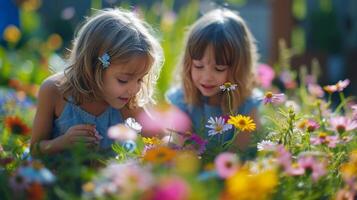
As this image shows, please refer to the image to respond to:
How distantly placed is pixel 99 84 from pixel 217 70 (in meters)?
0.57

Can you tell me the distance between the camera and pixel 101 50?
90.8 inches

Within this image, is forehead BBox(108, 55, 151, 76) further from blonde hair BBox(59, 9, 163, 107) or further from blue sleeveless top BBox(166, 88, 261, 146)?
blue sleeveless top BBox(166, 88, 261, 146)

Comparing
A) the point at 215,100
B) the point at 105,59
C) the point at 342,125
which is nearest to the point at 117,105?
the point at 105,59

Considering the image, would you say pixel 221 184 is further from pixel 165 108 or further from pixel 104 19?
pixel 165 108

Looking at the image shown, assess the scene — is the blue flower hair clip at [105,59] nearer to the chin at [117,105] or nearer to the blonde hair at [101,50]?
the blonde hair at [101,50]

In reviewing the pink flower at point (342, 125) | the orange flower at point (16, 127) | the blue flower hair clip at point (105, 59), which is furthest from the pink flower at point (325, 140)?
the orange flower at point (16, 127)

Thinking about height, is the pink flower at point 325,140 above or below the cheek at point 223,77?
below

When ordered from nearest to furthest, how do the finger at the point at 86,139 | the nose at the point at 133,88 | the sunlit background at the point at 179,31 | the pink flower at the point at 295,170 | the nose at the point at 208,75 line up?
the pink flower at the point at 295,170 → the finger at the point at 86,139 → the nose at the point at 133,88 → the nose at the point at 208,75 → the sunlit background at the point at 179,31

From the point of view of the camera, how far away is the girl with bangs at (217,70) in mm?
2693

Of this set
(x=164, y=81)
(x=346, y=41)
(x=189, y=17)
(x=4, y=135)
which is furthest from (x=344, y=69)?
(x=4, y=135)

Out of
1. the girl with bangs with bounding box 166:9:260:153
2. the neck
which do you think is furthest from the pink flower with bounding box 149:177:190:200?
the neck

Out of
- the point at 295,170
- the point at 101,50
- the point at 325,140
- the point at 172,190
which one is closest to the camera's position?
the point at 172,190

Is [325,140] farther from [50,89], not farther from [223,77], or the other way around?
[50,89]

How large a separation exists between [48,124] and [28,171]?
1113mm
